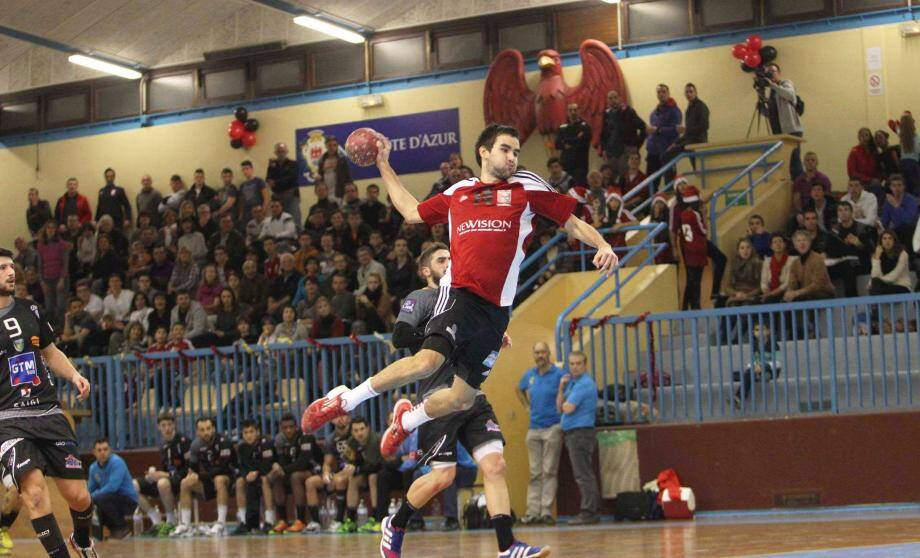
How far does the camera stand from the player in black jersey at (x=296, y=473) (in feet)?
53.8

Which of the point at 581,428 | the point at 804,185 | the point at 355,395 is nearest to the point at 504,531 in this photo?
the point at 355,395

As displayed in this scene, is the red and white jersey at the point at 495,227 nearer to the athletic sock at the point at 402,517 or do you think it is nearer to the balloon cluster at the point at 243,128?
the athletic sock at the point at 402,517

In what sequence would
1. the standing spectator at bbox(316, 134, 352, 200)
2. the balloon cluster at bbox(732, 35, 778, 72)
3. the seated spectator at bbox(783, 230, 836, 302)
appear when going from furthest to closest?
1. the standing spectator at bbox(316, 134, 352, 200)
2. the balloon cluster at bbox(732, 35, 778, 72)
3. the seated spectator at bbox(783, 230, 836, 302)

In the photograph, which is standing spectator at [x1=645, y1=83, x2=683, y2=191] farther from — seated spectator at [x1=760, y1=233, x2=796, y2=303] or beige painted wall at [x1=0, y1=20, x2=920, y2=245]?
seated spectator at [x1=760, y1=233, x2=796, y2=303]

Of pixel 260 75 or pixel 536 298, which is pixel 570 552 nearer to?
pixel 536 298

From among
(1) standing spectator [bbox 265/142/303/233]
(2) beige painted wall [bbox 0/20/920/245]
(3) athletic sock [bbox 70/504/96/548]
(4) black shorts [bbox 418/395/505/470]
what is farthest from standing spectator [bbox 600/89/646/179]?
(3) athletic sock [bbox 70/504/96/548]

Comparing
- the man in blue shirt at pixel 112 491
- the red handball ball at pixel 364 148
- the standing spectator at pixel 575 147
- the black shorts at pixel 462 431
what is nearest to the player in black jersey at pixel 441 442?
the black shorts at pixel 462 431

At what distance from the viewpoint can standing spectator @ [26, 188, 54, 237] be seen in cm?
2620

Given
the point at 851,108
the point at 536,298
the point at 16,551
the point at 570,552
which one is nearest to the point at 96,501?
the point at 16,551

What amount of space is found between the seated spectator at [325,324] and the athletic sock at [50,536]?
9.19 m

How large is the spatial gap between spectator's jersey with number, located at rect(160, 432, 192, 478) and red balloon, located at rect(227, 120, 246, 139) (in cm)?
931

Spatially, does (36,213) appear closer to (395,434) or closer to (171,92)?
(171,92)

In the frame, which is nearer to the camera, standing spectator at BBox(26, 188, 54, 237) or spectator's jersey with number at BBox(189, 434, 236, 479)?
spectator's jersey with number at BBox(189, 434, 236, 479)

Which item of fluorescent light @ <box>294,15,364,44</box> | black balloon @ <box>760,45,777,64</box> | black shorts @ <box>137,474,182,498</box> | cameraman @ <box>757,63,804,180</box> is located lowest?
black shorts @ <box>137,474,182,498</box>
